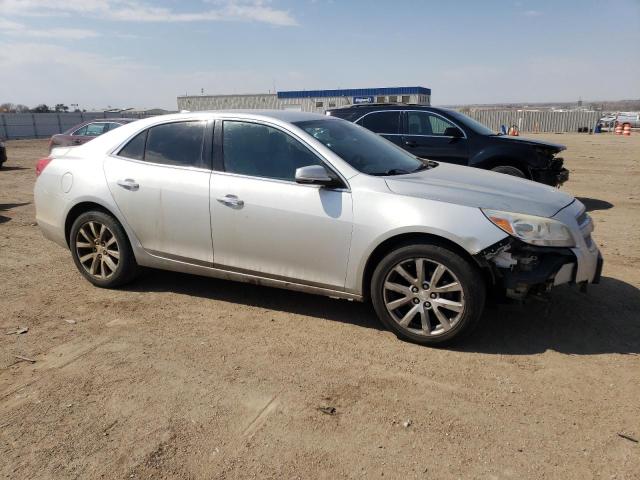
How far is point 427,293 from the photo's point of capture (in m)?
3.76

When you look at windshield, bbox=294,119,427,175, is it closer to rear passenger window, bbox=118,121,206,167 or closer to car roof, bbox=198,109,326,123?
car roof, bbox=198,109,326,123

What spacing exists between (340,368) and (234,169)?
6.08 feet

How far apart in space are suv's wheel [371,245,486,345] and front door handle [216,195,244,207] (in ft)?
4.03

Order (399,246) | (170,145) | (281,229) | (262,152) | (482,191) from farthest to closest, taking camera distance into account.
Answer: (170,145) < (262,152) < (281,229) < (482,191) < (399,246)

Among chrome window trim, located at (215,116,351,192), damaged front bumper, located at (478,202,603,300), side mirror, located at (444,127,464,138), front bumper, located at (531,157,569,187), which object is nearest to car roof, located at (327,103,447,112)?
side mirror, located at (444,127,464,138)

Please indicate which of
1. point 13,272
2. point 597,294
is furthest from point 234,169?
point 597,294

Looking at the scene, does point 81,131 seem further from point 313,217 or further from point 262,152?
point 313,217

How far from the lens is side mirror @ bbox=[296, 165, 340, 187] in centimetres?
392

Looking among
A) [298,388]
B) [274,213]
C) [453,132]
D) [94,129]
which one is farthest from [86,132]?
[298,388]

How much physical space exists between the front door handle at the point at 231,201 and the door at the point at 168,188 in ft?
0.53

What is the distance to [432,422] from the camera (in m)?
2.98

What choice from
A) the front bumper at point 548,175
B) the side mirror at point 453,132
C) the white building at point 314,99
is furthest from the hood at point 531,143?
the white building at point 314,99

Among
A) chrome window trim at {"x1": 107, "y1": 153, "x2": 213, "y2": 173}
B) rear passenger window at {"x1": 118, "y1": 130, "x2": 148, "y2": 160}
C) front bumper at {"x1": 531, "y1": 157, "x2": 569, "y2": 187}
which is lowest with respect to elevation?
front bumper at {"x1": 531, "y1": 157, "x2": 569, "y2": 187}

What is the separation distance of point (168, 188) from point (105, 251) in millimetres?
1013
